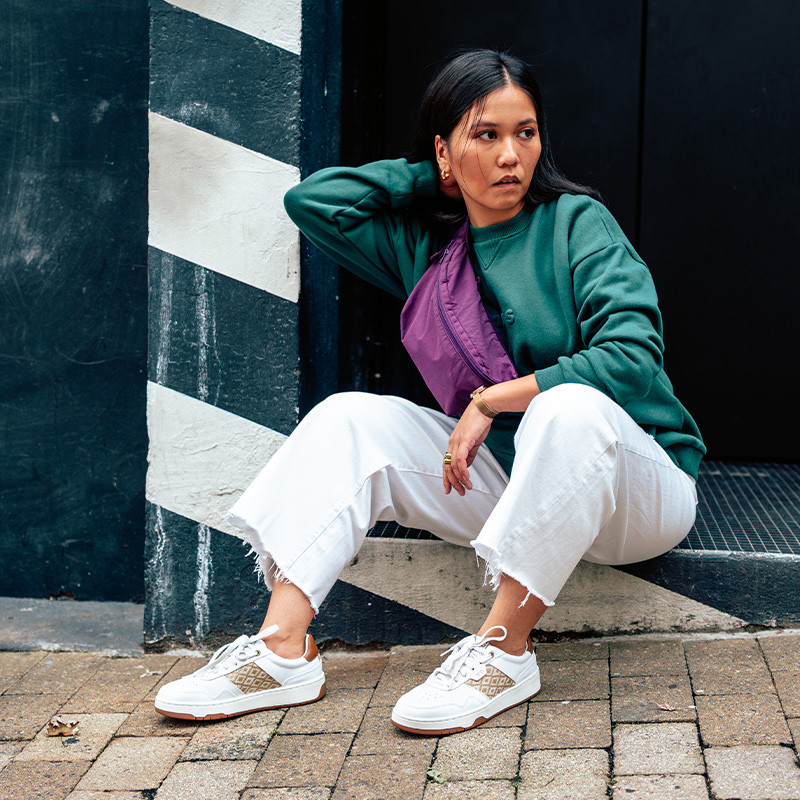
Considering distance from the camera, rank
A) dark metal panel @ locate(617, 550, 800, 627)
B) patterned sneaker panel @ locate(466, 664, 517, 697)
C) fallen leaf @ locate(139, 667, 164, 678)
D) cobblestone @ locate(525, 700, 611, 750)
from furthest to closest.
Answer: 1. fallen leaf @ locate(139, 667, 164, 678)
2. dark metal panel @ locate(617, 550, 800, 627)
3. patterned sneaker panel @ locate(466, 664, 517, 697)
4. cobblestone @ locate(525, 700, 611, 750)

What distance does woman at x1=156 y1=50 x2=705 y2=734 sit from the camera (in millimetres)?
2018

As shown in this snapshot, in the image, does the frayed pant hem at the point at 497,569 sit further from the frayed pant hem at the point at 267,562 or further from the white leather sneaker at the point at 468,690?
the frayed pant hem at the point at 267,562

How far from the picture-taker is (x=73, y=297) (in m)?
2.99

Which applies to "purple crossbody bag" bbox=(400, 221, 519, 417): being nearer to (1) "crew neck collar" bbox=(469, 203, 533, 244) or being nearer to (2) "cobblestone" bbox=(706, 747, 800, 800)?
(1) "crew neck collar" bbox=(469, 203, 533, 244)

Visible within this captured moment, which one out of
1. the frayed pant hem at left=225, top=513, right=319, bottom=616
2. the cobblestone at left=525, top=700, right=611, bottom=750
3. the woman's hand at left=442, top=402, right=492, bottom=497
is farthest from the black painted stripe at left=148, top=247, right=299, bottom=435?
the cobblestone at left=525, top=700, right=611, bottom=750

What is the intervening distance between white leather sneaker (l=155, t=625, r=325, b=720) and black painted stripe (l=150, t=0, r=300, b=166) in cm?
120

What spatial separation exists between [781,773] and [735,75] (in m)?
2.13

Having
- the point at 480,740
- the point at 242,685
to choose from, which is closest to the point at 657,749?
the point at 480,740

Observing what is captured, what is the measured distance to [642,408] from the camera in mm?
2289

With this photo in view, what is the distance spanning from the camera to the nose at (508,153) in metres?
2.24

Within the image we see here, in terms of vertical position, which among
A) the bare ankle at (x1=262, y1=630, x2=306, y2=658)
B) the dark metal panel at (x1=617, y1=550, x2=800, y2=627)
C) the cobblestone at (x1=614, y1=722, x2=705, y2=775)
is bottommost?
the cobblestone at (x1=614, y1=722, x2=705, y2=775)

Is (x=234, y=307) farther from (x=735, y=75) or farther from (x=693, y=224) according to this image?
(x=735, y=75)

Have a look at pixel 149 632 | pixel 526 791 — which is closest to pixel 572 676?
pixel 526 791

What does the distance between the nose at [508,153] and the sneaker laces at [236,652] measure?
1112 millimetres
